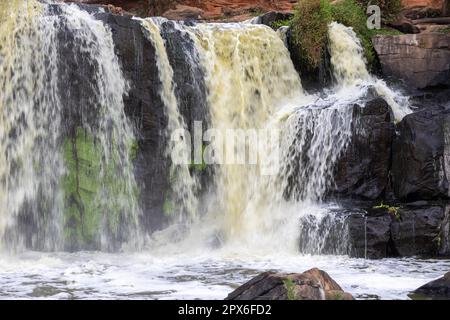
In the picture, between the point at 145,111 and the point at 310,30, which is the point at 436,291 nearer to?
the point at 145,111

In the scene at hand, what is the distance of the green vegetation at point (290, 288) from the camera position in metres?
7.80

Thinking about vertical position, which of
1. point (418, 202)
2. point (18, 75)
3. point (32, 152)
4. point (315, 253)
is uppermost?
point (18, 75)

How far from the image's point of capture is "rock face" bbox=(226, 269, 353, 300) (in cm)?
790

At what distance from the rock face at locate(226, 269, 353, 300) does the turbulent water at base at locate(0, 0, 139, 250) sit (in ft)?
24.2

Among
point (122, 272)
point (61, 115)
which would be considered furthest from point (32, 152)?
point (122, 272)

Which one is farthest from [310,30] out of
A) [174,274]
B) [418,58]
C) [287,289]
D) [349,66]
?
[287,289]

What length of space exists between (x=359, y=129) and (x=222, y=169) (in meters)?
3.39

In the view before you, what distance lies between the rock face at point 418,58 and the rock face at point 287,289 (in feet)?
35.9

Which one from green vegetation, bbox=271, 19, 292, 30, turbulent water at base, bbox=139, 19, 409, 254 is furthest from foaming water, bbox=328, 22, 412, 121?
green vegetation, bbox=271, 19, 292, 30

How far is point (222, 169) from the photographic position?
16500 millimetres

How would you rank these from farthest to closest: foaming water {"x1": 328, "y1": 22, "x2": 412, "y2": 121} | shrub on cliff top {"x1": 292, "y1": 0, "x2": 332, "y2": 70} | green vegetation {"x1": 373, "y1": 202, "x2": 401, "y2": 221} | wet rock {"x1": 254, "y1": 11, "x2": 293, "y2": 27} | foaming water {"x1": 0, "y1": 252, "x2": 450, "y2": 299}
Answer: wet rock {"x1": 254, "y1": 11, "x2": 293, "y2": 27} → shrub on cliff top {"x1": 292, "y1": 0, "x2": 332, "y2": 70} → foaming water {"x1": 328, "y1": 22, "x2": 412, "y2": 121} → green vegetation {"x1": 373, "y1": 202, "x2": 401, "y2": 221} → foaming water {"x1": 0, "y1": 252, "x2": 450, "y2": 299}

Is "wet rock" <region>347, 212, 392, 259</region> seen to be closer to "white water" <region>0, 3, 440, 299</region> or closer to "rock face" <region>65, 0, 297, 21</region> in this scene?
"white water" <region>0, 3, 440, 299</region>

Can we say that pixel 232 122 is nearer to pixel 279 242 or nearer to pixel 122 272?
pixel 279 242

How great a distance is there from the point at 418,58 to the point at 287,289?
12.0 m
